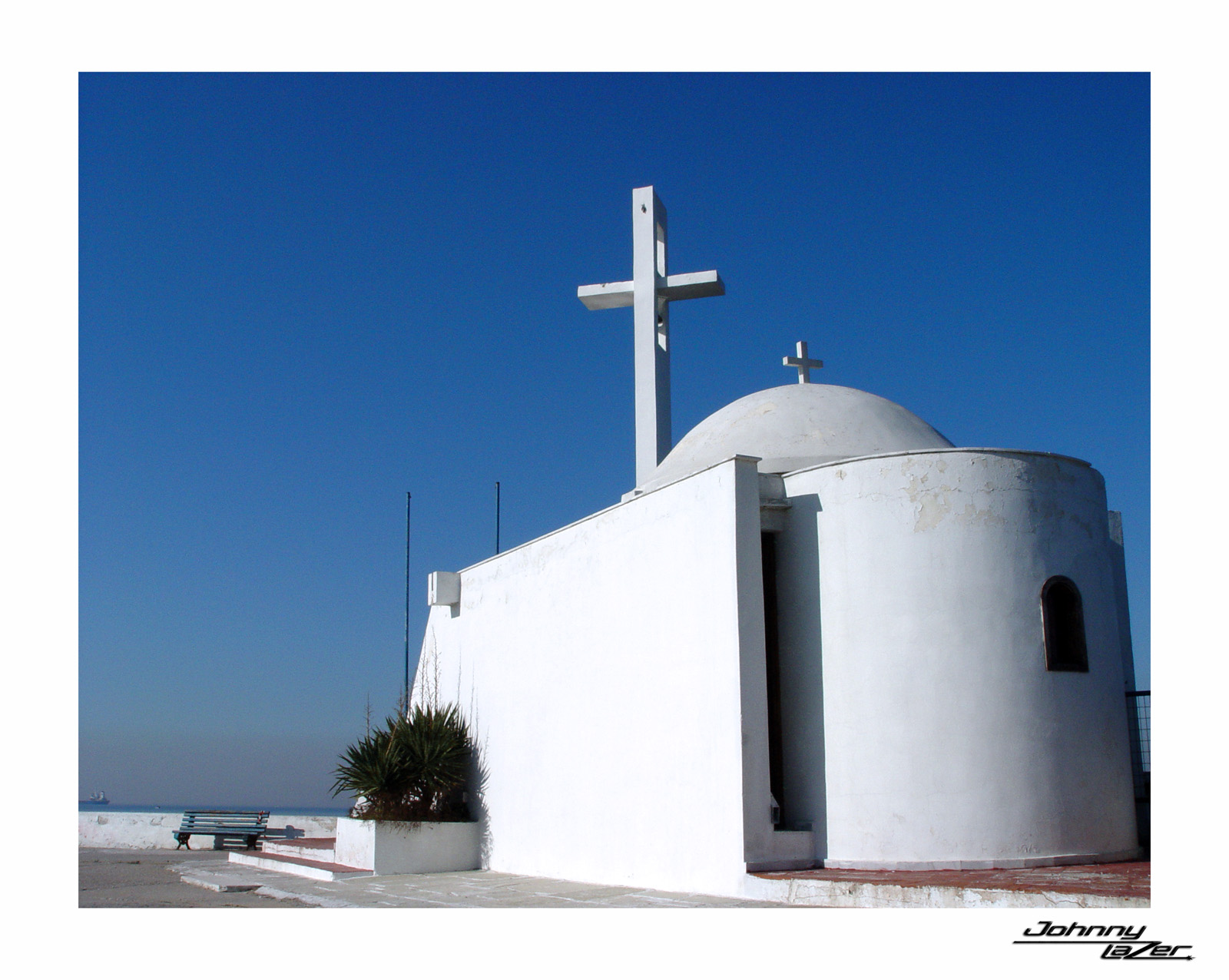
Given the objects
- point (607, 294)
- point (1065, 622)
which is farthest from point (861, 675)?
point (607, 294)

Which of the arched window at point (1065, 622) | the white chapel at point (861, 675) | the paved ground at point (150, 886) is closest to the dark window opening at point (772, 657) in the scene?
the white chapel at point (861, 675)

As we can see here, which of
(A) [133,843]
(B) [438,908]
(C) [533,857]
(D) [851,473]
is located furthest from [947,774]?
(A) [133,843]

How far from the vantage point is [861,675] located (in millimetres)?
10398

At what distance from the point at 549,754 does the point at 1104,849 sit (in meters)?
5.95

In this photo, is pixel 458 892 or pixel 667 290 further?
pixel 667 290

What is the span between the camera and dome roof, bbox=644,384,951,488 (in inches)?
504

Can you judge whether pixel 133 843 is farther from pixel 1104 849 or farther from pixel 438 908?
pixel 1104 849

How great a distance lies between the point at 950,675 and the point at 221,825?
48.3 feet

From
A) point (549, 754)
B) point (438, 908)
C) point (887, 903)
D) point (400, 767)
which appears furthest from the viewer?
point (400, 767)

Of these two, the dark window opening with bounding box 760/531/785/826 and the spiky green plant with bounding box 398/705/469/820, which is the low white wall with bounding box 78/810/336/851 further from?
the dark window opening with bounding box 760/531/785/826

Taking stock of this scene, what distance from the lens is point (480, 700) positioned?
15.4m

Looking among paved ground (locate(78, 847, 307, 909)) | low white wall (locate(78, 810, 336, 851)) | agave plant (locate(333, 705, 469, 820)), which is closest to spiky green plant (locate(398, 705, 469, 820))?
agave plant (locate(333, 705, 469, 820))

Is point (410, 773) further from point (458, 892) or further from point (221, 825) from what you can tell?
point (221, 825)

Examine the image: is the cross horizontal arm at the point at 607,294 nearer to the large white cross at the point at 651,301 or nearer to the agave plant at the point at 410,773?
the large white cross at the point at 651,301
